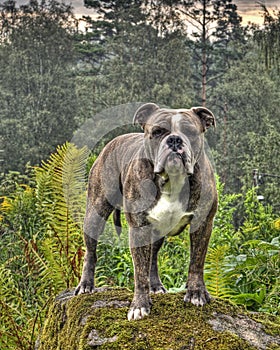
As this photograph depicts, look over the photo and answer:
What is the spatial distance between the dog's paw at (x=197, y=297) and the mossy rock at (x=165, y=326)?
0.11 ft

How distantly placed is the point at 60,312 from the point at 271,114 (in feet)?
113

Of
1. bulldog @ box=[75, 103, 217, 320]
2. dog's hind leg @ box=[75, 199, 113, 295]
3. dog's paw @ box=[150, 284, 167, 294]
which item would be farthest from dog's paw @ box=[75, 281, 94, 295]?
bulldog @ box=[75, 103, 217, 320]

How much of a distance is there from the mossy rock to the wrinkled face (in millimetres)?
947

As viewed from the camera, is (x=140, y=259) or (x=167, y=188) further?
(x=140, y=259)

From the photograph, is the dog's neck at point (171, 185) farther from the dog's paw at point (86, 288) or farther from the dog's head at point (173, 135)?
the dog's paw at point (86, 288)

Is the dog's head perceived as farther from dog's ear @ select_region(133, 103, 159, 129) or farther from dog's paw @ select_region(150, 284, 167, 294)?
dog's paw @ select_region(150, 284, 167, 294)

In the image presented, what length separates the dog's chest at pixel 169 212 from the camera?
335 centimetres

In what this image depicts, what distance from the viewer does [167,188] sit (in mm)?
3336

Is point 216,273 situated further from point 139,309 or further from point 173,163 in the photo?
point 173,163

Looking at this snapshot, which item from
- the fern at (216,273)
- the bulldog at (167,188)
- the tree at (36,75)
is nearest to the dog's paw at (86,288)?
the bulldog at (167,188)

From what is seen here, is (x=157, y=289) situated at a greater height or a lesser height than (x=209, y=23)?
lesser

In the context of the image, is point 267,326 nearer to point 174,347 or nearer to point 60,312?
point 174,347

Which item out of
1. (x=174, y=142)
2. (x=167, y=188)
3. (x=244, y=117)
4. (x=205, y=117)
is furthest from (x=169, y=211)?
(x=244, y=117)

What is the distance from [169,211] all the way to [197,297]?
65 centimetres
